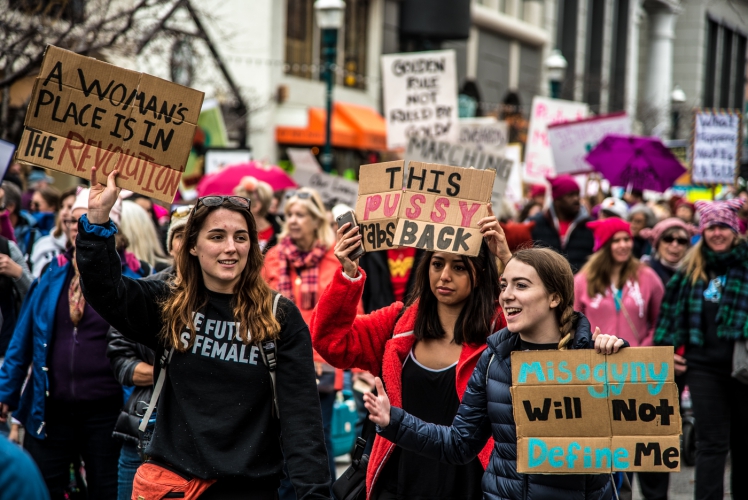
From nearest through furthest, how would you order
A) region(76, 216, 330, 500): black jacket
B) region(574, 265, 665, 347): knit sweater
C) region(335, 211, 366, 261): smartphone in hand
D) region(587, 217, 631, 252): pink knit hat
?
1. region(76, 216, 330, 500): black jacket
2. region(335, 211, 366, 261): smartphone in hand
3. region(574, 265, 665, 347): knit sweater
4. region(587, 217, 631, 252): pink knit hat

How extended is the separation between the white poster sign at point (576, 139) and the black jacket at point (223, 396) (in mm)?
10810

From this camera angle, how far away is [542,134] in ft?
54.2

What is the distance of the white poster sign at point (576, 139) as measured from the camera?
539 inches

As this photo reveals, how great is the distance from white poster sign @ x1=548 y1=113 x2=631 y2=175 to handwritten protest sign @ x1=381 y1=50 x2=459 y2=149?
9.56 ft

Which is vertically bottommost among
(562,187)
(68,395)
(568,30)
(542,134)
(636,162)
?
(68,395)

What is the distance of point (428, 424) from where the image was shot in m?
3.67

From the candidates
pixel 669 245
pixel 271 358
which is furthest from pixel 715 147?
pixel 271 358

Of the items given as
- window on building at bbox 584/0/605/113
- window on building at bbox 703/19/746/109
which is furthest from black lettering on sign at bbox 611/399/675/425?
window on building at bbox 703/19/746/109

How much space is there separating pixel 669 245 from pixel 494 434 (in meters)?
5.35

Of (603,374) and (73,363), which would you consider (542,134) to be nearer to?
(73,363)

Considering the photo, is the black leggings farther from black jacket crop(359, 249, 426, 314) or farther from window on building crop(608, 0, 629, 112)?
window on building crop(608, 0, 629, 112)

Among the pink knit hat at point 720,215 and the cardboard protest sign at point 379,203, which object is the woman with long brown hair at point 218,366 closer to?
the cardboard protest sign at point 379,203

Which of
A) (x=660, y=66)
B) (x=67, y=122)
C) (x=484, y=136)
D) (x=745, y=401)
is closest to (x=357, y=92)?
(x=484, y=136)

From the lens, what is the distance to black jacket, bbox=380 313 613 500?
3463 millimetres
